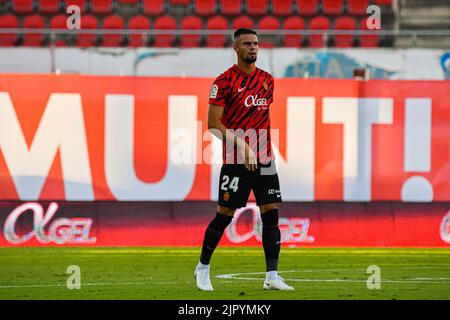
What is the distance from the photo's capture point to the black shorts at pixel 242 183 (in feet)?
29.6

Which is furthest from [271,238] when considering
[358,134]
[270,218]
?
[358,134]

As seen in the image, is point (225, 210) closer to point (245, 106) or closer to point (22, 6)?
point (245, 106)

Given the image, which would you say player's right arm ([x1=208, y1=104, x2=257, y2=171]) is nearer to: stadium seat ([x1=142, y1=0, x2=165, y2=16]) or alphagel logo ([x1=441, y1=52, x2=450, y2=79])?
alphagel logo ([x1=441, y1=52, x2=450, y2=79])

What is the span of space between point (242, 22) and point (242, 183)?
37.5ft

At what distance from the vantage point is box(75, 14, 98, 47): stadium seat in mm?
17869

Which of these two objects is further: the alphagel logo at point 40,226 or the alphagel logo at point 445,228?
the alphagel logo at point 445,228

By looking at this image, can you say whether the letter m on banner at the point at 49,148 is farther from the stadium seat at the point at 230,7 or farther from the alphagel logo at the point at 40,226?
the stadium seat at the point at 230,7

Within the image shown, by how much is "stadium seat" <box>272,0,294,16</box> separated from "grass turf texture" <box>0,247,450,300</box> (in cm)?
738

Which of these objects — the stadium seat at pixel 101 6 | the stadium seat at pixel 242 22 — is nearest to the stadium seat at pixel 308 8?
the stadium seat at pixel 242 22

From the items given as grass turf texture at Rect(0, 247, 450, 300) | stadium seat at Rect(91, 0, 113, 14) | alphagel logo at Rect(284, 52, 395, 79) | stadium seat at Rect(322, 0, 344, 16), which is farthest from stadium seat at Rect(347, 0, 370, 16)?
grass turf texture at Rect(0, 247, 450, 300)

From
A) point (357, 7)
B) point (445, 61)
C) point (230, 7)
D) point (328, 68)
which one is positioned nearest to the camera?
point (328, 68)

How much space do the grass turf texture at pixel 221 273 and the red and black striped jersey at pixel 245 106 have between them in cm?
114

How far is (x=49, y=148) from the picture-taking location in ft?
46.0

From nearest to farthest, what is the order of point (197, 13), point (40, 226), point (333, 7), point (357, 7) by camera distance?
point (40, 226), point (357, 7), point (333, 7), point (197, 13)
